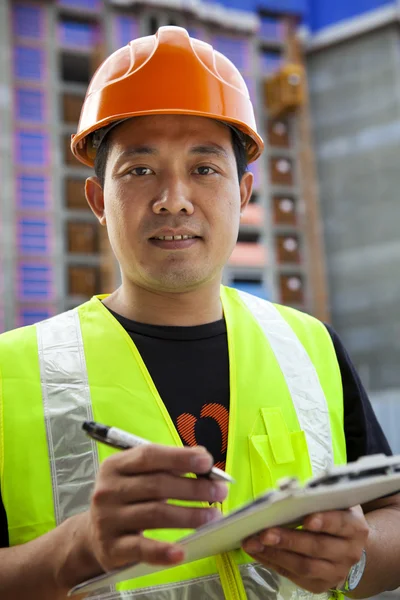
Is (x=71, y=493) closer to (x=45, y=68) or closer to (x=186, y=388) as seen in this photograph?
(x=186, y=388)

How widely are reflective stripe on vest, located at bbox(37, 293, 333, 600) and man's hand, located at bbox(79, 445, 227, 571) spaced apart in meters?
0.39

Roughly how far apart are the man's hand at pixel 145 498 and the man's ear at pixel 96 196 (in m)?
0.87

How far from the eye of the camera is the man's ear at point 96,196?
5.50 feet

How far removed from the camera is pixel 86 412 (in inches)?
54.8

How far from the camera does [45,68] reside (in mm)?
14227

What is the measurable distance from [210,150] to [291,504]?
2.84ft

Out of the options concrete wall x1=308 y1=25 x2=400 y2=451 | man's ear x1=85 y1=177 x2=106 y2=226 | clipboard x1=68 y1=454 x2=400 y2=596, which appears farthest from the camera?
concrete wall x1=308 y1=25 x2=400 y2=451

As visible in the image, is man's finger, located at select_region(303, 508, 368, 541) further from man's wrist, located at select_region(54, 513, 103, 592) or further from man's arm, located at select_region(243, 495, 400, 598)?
man's wrist, located at select_region(54, 513, 103, 592)

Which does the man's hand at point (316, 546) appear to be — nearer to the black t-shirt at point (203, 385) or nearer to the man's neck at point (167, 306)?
the black t-shirt at point (203, 385)

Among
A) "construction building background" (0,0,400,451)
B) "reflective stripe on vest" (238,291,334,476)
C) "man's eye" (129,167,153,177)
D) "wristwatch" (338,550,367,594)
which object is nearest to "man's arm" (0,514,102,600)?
"wristwatch" (338,550,367,594)

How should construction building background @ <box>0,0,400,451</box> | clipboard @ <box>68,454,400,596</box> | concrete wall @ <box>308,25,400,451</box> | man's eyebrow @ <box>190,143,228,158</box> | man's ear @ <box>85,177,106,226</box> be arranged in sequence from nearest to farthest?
clipboard @ <box>68,454,400,596</box>, man's eyebrow @ <box>190,143,228,158</box>, man's ear @ <box>85,177,106,226</box>, construction building background @ <box>0,0,400,451</box>, concrete wall @ <box>308,25,400,451</box>

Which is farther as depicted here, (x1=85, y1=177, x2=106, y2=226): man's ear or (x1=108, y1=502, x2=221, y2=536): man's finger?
(x1=85, y1=177, x2=106, y2=226): man's ear

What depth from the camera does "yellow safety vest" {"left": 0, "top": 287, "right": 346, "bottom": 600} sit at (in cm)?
129

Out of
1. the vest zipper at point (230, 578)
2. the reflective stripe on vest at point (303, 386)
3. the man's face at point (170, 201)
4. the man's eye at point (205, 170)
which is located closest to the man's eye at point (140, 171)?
the man's face at point (170, 201)
